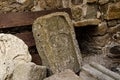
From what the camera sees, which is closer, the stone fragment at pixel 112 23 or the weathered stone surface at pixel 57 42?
the weathered stone surface at pixel 57 42

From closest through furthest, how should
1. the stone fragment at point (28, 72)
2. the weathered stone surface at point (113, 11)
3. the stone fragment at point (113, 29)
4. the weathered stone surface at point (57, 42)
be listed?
1. the stone fragment at point (28, 72)
2. the weathered stone surface at point (57, 42)
3. the weathered stone surface at point (113, 11)
4. the stone fragment at point (113, 29)

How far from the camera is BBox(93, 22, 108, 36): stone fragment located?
2.91 metres

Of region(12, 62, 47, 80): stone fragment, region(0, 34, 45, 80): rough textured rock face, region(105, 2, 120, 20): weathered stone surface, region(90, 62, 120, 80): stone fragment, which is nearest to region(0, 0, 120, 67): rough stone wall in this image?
region(105, 2, 120, 20): weathered stone surface

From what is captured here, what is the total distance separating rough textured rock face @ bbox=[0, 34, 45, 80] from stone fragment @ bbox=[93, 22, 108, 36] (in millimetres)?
932

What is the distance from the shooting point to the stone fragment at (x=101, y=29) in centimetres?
291

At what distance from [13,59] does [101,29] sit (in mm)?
1137

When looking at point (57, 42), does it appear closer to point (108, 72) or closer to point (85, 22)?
point (85, 22)

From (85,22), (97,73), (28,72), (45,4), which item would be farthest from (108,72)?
(45,4)

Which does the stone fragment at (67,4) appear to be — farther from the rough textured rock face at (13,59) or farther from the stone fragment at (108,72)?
the stone fragment at (108,72)

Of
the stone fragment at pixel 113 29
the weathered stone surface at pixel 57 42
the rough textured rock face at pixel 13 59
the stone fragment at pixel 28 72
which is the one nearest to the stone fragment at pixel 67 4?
the weathered stone surface at pixel 57 42

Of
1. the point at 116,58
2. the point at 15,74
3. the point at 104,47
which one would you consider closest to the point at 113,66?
the point at 116,58

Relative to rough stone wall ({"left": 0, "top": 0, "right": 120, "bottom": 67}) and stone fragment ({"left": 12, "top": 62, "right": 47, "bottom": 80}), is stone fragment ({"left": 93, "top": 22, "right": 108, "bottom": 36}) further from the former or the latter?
stone fragment ({"left": 12, "top": 62, "right": 47, "bottom": 80})

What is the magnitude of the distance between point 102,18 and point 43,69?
3.68 feet

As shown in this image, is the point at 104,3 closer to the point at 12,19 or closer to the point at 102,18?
the point at 102,18
